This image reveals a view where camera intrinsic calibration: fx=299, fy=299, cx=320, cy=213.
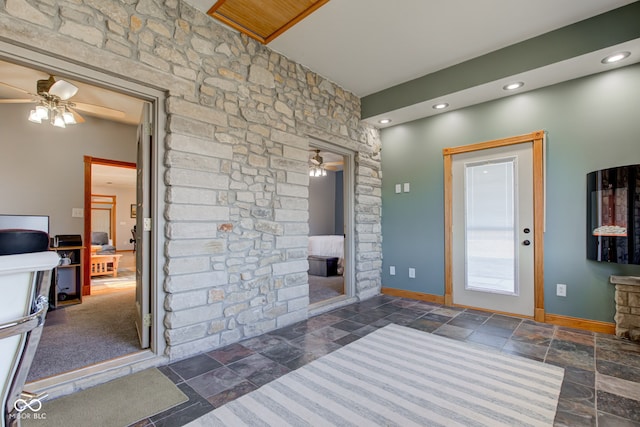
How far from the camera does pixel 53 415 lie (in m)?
1.66

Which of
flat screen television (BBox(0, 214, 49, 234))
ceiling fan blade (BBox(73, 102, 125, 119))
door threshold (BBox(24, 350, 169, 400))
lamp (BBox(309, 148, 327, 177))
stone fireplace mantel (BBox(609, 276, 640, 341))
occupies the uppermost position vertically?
ceiling fan blade (BBox(73, 102, 125, 119))

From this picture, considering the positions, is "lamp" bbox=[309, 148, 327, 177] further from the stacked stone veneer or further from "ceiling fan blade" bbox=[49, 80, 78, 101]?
"ceiling fan blade" bbox=[49, 80, 78, 101]

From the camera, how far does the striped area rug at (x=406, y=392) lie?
1653mm

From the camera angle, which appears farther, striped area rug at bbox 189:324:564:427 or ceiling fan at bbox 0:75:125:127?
ceiling fan at bbox 0:75:125:127

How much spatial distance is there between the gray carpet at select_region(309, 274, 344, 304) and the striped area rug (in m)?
1.62

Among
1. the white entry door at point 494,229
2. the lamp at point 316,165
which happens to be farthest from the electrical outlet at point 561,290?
the lamp at point 316,165

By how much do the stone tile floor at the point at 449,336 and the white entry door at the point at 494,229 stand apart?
0.86ft

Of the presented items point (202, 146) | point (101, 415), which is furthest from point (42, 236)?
point (202, 146)

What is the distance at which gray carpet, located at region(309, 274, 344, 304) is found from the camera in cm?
416

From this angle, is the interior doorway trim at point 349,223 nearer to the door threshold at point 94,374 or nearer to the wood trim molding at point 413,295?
the wood trim molding at point 413,295

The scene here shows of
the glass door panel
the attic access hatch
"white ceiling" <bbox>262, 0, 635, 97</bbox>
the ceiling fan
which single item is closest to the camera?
the attic access hatch

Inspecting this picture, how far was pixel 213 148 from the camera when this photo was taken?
256 cm

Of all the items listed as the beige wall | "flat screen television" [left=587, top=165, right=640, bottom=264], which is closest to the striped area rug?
"flat screen television" [left=587, top=165, right=640, bottom=264]

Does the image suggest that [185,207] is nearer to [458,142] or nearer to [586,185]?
[458,142]
